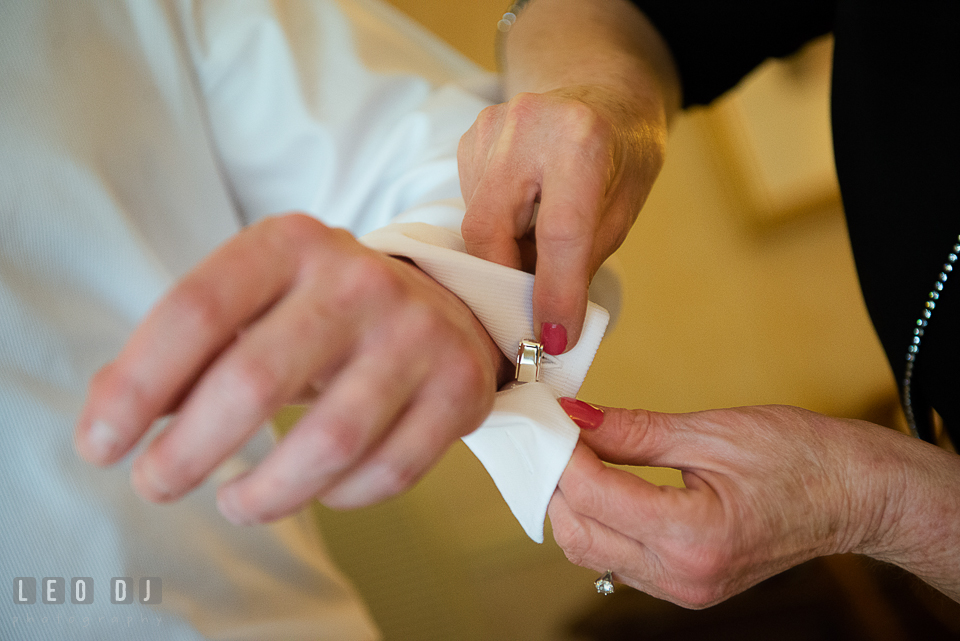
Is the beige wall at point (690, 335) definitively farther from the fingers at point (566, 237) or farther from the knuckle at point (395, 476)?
the knuckle at point (395, 476)

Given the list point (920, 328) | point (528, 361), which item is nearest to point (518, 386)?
point (528, 361)

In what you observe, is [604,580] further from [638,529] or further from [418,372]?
[418,372]

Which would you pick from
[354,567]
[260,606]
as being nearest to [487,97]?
[260,606]

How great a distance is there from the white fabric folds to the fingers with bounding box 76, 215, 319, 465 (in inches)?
5.2

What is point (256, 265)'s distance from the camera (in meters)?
0.17

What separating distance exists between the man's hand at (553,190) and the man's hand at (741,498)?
70 mm

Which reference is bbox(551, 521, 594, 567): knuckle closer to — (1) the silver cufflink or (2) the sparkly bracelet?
(1) the silver cufflink

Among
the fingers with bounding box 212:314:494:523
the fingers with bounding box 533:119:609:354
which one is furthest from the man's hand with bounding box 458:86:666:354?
the fingers with bounding box 212:314:494:523

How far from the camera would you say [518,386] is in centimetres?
29

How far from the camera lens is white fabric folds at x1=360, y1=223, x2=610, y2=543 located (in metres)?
0.27

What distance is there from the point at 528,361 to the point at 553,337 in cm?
2

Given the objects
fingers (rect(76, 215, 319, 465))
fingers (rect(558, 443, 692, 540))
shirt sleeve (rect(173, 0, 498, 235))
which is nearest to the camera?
fingers (rect(76, 215, 319, 465))

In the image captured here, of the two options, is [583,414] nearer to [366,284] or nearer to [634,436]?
[634,436]

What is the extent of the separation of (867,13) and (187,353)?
0.44m
